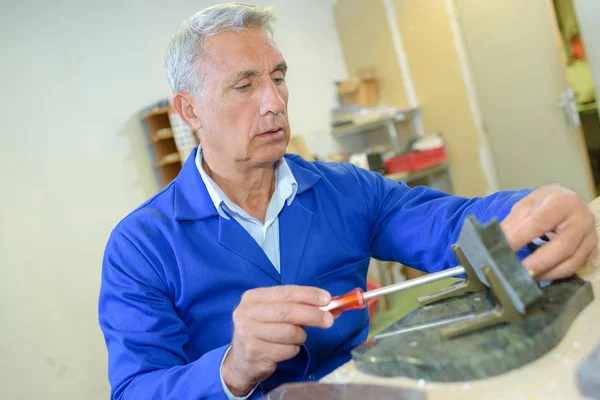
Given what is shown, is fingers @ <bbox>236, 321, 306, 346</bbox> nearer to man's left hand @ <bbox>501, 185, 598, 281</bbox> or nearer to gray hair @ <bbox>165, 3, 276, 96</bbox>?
man's left hand @ <bbox>501, 185, 598, 281</bbox>

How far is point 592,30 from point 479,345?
273 cm

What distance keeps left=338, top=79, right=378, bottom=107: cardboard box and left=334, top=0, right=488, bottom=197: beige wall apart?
116 mm

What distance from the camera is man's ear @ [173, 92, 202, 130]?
1.49 m

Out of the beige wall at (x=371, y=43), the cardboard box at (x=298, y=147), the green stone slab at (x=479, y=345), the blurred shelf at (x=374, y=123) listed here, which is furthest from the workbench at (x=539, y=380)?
the beige wall at (x=371, y=43)

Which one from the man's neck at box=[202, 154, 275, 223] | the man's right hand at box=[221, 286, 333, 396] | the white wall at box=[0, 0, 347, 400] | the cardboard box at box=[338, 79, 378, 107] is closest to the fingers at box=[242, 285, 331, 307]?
the man's right hand at box=[221, 286, 333, 396]

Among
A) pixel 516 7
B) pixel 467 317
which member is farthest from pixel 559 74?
pixel 467 317

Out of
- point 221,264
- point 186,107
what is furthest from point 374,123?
point 221,264

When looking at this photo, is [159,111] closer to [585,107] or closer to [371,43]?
[371,43]

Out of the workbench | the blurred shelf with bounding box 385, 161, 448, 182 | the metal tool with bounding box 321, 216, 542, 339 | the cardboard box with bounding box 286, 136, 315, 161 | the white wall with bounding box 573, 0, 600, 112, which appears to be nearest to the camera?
the workbench

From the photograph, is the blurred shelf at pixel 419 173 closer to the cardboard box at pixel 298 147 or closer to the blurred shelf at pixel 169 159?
the cardboard box at pixel 298 147

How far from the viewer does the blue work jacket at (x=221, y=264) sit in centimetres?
105

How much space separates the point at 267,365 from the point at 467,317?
34 centimetres

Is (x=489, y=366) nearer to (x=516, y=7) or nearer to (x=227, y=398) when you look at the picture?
(x=227, y=398)

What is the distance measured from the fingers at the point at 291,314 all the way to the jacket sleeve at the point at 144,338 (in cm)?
15
